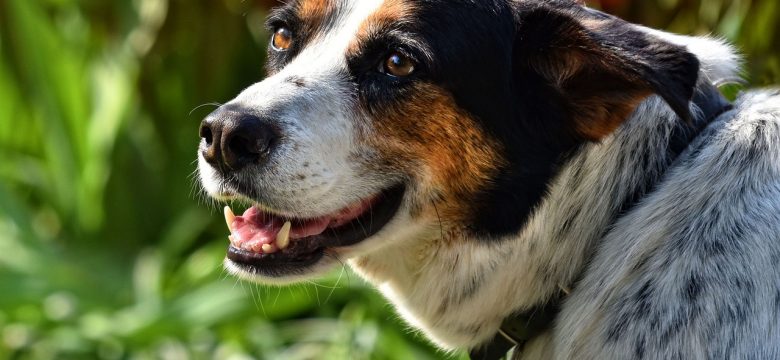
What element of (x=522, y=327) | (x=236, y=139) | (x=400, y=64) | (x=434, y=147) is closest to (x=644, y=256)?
(x=522, y=327)

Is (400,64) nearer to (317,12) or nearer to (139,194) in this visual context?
(317,12)

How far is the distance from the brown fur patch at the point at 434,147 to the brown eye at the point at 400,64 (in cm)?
4

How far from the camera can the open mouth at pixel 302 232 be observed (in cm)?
238

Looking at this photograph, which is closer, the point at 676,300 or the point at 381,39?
the point at 676,300

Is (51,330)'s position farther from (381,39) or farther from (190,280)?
(381,39)

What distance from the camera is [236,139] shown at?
2254 mm

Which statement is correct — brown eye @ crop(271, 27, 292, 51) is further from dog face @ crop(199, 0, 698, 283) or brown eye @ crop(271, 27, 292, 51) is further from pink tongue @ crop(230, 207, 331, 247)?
pink tongue @ crop(230, 207, 331, 247)

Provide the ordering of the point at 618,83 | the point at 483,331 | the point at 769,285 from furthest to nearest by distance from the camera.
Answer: the point at 483,331, the point at 618,83, the point at 769,285

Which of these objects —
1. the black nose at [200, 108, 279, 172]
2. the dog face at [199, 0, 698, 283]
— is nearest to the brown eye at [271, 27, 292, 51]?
the dog face at [199, 0, 698, 283]

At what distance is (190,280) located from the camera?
14.3 ft

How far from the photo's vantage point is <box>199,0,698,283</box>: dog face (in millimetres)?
2311

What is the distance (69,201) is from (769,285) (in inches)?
134

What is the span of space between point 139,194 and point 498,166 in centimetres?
286

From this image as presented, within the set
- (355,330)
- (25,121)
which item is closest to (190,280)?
(355,330)
